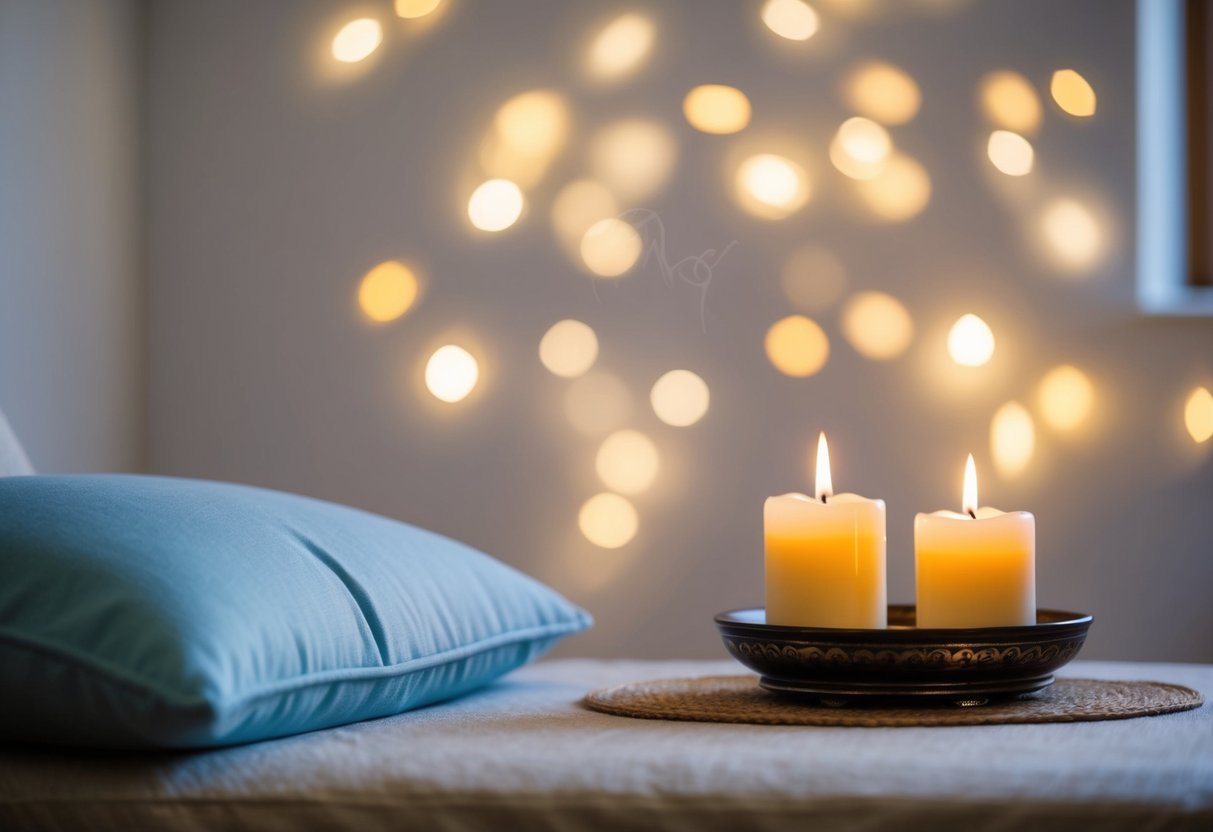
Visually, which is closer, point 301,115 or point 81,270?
point 81,270

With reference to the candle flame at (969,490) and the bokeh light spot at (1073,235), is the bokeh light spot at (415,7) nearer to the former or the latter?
the bokeh light spot at (1073,235)

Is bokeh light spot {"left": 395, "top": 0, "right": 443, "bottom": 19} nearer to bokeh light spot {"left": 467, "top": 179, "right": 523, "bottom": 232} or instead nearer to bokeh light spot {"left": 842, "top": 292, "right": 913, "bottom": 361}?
bokeh light spot {"left": 467, "top": 179, "right": 523, "bottom": 232}

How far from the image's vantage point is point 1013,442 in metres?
1.84

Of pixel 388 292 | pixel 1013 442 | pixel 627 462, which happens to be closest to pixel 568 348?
pixel 627 462

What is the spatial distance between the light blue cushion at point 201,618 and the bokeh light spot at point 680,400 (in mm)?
835

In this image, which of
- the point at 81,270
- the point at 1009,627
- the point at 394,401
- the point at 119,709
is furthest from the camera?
the point at 394,401

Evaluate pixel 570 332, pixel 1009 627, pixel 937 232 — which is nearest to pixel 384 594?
pixel 1009 627

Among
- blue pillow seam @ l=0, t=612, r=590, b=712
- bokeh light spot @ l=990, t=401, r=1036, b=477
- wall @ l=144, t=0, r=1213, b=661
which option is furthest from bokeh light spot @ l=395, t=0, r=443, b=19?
blue pillow seam @ l=0, t=612, r=590, b=712

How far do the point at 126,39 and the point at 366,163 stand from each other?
1.44 feet

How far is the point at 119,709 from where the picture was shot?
77 cm

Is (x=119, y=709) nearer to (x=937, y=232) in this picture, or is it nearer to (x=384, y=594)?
(x=384, y=594)

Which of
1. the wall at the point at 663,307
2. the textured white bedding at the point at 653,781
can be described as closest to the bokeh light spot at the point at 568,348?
the wall at the point at 663,307

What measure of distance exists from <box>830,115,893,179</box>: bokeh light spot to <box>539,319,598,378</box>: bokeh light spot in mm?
481

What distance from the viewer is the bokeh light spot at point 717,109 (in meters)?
1.91
